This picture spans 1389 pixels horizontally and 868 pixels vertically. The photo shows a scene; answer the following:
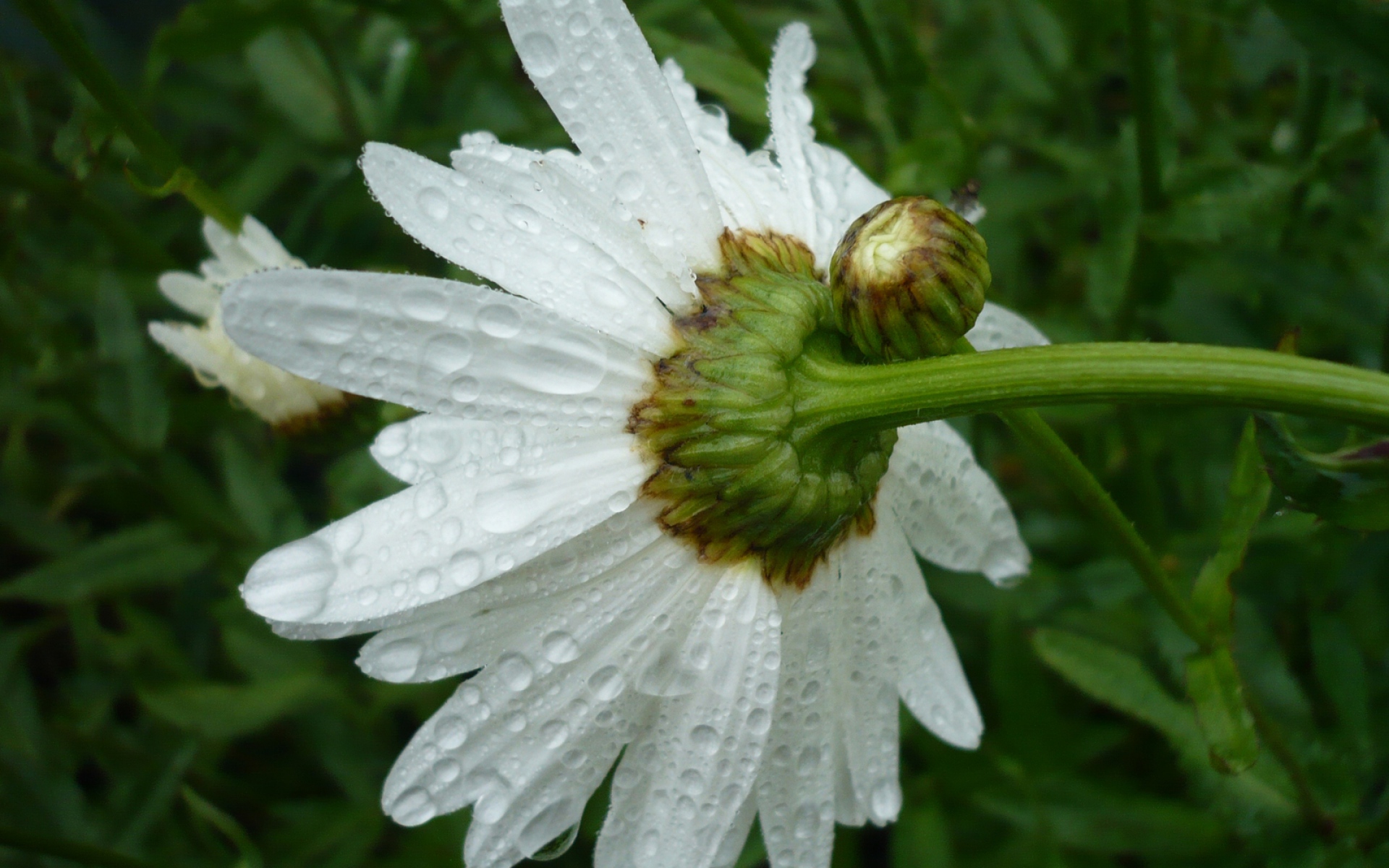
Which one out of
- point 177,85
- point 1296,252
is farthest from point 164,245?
point 1296,252

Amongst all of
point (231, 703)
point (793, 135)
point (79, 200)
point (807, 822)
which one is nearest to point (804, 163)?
point (793, 135)

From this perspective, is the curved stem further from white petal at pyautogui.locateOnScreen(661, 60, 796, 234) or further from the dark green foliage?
the dark green foliage

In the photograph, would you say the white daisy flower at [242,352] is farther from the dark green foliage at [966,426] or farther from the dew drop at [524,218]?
the dew drop at [524,218]

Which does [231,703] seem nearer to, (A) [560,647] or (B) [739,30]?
(A) [560,647]

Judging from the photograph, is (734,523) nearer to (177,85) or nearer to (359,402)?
(359,402)

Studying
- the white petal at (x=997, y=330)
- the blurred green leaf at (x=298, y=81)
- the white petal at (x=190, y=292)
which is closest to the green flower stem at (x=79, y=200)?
the white petal at (x=190, y=292)

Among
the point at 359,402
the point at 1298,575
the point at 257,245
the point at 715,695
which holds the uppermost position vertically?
the point at 257,245
